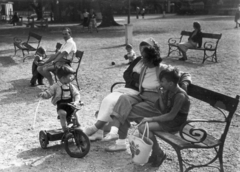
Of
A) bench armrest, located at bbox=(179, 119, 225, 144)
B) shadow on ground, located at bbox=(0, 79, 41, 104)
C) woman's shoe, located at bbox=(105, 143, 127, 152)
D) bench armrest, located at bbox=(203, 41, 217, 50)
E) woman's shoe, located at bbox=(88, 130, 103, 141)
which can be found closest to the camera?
bench armrest, located at bbox=(179, 119, 225, 144)

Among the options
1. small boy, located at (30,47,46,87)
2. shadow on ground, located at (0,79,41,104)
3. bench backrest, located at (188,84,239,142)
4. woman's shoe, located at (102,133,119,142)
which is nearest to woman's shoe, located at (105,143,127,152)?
woman's shoe, located at (102,133,119,142)

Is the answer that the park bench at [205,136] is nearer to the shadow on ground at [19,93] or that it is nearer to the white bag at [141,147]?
the white bag at [141,147]

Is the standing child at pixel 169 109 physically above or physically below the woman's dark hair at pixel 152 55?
below

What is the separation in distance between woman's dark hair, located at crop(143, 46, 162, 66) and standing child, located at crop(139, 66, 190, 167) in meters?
0.49

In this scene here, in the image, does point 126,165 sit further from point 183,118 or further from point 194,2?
point 194,2

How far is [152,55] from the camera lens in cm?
455

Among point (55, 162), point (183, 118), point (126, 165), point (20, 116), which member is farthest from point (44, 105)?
point (183, 118)

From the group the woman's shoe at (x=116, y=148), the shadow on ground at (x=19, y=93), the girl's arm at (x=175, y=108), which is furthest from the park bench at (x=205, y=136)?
the shadow on ground at (x=19, y=93)

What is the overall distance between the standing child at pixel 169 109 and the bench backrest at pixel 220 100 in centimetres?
28

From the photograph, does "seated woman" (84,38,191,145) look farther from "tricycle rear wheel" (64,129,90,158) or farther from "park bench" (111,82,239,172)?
"park bench" (111,82,239,172)

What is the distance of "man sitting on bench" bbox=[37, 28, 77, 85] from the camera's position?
764 cm

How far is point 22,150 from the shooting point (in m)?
4.78

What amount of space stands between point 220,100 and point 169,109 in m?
0.59

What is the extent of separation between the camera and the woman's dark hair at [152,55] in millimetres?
4508
